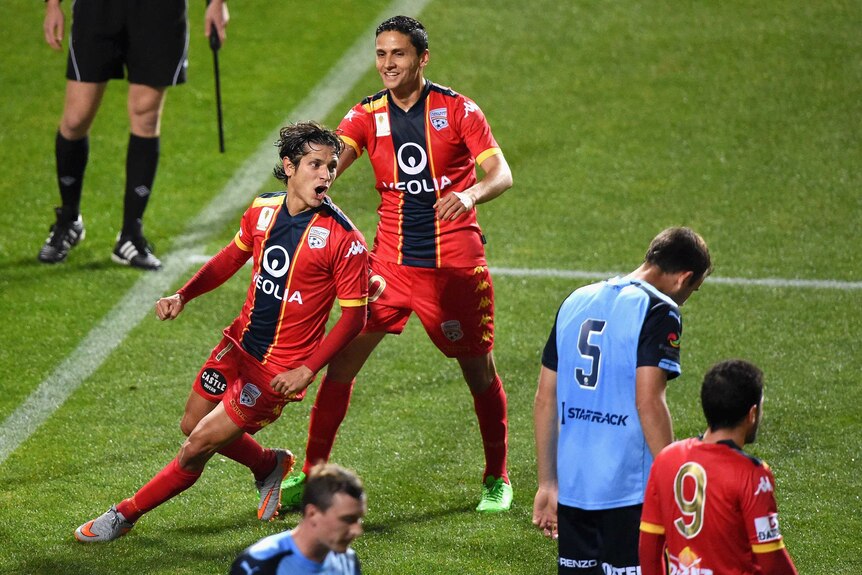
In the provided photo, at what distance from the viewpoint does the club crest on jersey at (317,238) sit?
5141 mm

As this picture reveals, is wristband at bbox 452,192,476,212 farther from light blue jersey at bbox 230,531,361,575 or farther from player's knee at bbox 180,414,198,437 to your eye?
light blue jersey at bbox 230,531,361,575

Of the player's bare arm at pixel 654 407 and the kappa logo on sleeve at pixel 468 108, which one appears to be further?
the kappa logo on sleeve at pixel 468 108

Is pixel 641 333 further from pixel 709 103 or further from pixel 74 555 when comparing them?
pixel 709 103

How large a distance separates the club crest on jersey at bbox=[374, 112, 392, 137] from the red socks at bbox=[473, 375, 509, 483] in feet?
4.10

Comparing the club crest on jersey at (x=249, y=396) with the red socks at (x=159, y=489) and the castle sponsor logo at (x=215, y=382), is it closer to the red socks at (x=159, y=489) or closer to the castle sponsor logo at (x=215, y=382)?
the castle sponsor logo at (x=215, y=382)

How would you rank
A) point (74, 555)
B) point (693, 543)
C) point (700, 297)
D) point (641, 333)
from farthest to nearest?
point (700, 297) < point (74, 555) < point (641, 333) < point (693, 543)

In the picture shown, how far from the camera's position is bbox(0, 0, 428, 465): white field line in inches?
270

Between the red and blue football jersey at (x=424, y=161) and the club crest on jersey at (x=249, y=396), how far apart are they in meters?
1.08

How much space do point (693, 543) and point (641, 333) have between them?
2.29 feet

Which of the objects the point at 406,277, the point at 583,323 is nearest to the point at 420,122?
the point at 406,277

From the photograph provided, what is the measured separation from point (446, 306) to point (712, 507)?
2.39 meters

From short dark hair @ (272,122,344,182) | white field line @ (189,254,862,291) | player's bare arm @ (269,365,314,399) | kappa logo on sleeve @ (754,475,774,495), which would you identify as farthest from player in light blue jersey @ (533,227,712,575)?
white field line @ (189,254,862,291)

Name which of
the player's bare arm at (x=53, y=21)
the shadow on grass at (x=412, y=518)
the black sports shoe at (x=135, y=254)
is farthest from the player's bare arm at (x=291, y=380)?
the player's bare arm at (x=53, y=21)

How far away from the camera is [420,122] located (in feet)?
18.9
